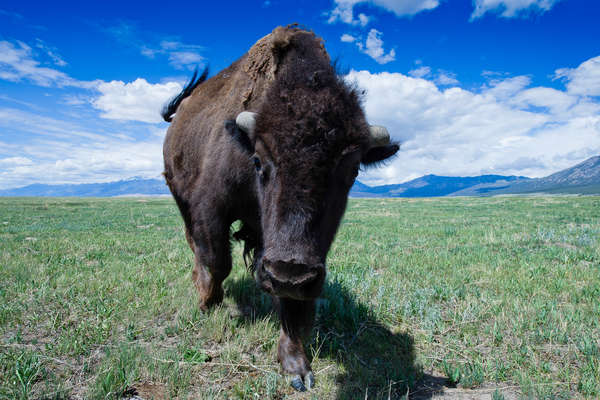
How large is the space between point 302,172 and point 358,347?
6.65ft

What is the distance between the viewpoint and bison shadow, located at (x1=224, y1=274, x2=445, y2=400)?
2.69 meters

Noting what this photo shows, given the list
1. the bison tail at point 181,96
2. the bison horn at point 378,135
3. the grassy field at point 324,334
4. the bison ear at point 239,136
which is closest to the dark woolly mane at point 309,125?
the bison horn at point 378,135

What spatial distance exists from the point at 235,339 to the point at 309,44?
3.15 meters

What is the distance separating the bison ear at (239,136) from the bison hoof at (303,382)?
205 centimetres

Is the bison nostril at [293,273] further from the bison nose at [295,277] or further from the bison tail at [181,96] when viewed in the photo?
the bison tail at [181,96]

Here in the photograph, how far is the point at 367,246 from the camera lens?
8859 mm

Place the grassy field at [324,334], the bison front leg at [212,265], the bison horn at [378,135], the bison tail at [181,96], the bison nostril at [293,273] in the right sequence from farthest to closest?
1. the bison tail at [181,96]
2. the bison front leg at [212,265]
3. the bison horn at [378,135]
4. the grassy field at [324,334]
5. the bison nostril at [293,273]

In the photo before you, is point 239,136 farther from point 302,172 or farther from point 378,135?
point 378,135

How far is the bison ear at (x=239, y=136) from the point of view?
3133 millimetres

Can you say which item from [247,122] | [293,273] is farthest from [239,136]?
[293,273]

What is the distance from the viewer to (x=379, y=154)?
3.48m

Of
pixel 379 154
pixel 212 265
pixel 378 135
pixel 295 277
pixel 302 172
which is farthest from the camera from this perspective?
pixel 212 265

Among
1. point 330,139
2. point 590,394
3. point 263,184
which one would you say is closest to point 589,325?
A: point 590,394

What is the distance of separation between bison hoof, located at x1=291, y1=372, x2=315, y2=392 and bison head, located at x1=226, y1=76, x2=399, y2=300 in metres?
0.89
